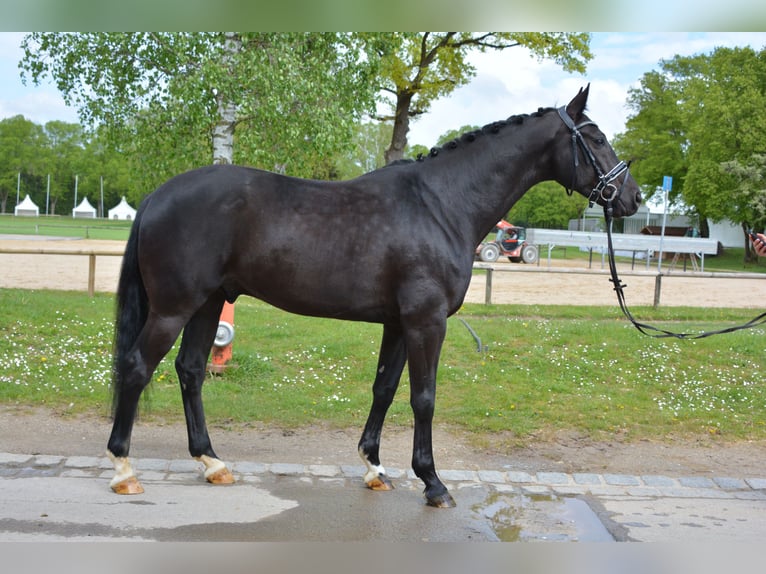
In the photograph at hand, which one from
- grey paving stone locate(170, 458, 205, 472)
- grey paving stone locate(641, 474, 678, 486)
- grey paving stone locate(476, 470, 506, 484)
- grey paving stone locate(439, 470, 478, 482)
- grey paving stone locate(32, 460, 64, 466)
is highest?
grey paving stone locate(641, 474, 678, 486)

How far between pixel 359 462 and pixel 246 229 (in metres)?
2.07

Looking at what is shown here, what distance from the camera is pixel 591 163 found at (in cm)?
448

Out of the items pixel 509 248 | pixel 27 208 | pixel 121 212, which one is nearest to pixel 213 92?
pixel 509 248

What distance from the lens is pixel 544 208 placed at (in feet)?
173

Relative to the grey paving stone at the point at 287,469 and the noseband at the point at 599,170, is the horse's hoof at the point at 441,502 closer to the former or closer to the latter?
the grey paving stone at the point at 287,469

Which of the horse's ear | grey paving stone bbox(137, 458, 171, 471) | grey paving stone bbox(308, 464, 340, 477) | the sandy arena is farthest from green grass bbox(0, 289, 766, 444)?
the sandy arena

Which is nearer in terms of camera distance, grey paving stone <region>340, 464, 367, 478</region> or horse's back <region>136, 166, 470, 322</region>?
horse's back <region>136, 166, 470, 322</region>

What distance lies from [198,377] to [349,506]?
1297mm

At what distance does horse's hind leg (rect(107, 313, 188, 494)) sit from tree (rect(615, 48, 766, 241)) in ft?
101

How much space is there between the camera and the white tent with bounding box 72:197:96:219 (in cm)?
6669

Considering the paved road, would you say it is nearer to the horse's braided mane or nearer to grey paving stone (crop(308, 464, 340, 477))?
grey paving stone (crop(308, 464, 340, 477))

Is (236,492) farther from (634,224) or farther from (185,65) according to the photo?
(634,224)

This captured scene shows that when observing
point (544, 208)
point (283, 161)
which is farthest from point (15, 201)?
point (283, 161)

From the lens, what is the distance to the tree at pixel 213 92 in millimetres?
9289
